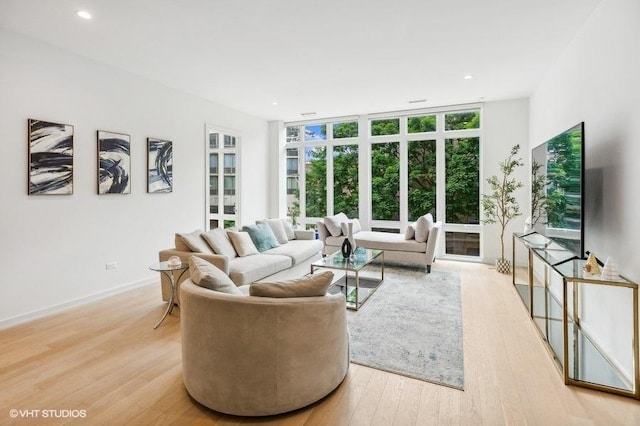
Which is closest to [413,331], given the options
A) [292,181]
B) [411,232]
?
[411,232]

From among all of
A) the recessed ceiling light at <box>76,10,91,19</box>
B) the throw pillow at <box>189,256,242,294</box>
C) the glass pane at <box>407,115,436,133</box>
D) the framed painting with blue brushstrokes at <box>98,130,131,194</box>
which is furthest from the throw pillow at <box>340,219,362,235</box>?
the recessed ceiling light at <box>76,10,91,19</box>

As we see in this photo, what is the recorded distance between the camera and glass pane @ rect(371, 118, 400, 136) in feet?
22.5

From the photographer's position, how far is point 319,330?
203 cm

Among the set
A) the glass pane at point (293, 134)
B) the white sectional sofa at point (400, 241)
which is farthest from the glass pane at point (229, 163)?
the white sectional sofa at point (400, 241)

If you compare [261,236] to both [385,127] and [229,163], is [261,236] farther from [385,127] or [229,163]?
[385,127]

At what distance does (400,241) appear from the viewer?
5.59 metres

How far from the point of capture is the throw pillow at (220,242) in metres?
4.14

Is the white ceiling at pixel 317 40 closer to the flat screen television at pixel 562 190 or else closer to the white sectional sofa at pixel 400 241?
the flat screen television at pixel 562 190

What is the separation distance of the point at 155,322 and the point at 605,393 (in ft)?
12.3

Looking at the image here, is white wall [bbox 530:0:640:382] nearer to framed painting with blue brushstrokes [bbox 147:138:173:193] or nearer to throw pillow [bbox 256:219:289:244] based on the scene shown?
throw pillow [bbox 256:219:289:244]

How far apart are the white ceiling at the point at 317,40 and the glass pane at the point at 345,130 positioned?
1.94 m

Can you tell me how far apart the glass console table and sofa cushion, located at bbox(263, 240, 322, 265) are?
2.93 meters

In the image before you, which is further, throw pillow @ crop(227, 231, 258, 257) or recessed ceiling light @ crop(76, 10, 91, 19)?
throw pillow @ crop(227, 231, 258, 257)

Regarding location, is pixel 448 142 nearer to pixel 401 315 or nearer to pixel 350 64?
pixel 350 64
